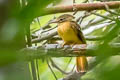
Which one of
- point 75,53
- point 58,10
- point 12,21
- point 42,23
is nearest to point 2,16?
point 12,21

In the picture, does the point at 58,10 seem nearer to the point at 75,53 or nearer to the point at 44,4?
the point at 75,53

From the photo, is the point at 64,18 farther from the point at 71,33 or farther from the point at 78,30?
the point at 78,30

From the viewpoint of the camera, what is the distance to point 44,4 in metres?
0.28

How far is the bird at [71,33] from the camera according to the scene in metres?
3.06

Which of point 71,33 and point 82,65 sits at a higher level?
point 71,33

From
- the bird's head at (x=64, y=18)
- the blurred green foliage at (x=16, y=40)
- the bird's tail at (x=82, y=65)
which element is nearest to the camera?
the blurred green foliage at (x=16, y=40)

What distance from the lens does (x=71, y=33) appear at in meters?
3.37

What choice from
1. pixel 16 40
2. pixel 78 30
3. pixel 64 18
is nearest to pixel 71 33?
pixel 78 30

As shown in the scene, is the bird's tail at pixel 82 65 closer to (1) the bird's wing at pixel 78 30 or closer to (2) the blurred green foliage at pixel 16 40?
(1) the bird's wing at pixel 78 30

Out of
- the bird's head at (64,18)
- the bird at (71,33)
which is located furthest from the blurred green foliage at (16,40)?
the bird's head at (64,18)

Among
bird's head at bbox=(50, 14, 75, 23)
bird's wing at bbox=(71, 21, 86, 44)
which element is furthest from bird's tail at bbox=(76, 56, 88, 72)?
bird's head at bbox=(50, 14, 75, 23)

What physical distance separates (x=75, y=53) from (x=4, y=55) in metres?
1.35

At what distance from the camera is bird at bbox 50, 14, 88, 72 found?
306 cm

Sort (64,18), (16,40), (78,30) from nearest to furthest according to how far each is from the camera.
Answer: (16,40), (78,30), (64,18)
